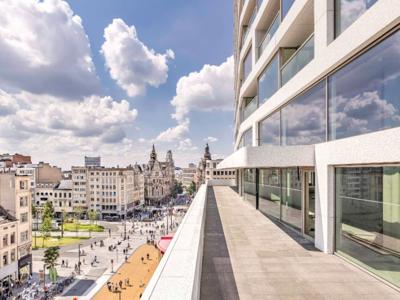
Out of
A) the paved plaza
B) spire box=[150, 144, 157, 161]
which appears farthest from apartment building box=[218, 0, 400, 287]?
spire box=[150, 144, 157, 161]

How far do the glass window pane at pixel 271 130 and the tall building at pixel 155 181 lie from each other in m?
115

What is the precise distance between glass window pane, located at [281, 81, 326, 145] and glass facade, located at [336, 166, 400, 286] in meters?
1.85

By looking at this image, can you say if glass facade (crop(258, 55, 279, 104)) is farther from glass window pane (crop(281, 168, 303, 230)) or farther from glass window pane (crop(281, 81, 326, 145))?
glass window pane (crop(281, 168, 303, 230))

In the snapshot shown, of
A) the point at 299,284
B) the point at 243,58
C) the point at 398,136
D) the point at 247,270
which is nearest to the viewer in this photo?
the point at 398,136

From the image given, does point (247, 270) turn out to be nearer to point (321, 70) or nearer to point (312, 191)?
point (312, 191)

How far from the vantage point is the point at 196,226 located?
316 inches

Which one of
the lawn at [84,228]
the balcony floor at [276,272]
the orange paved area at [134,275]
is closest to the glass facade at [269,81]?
the balcony floor at [276,272]

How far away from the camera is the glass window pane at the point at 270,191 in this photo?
556 inches

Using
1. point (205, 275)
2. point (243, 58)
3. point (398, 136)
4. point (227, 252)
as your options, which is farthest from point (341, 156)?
point (243, 58)

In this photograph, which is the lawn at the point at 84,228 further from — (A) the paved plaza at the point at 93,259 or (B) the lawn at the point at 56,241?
(B) the lawn at the point at 56,241

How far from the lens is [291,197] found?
12219mm

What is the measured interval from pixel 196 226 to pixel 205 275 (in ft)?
5.04

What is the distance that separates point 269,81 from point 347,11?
7.18 m

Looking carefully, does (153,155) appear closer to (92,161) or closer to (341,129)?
(92,161)
